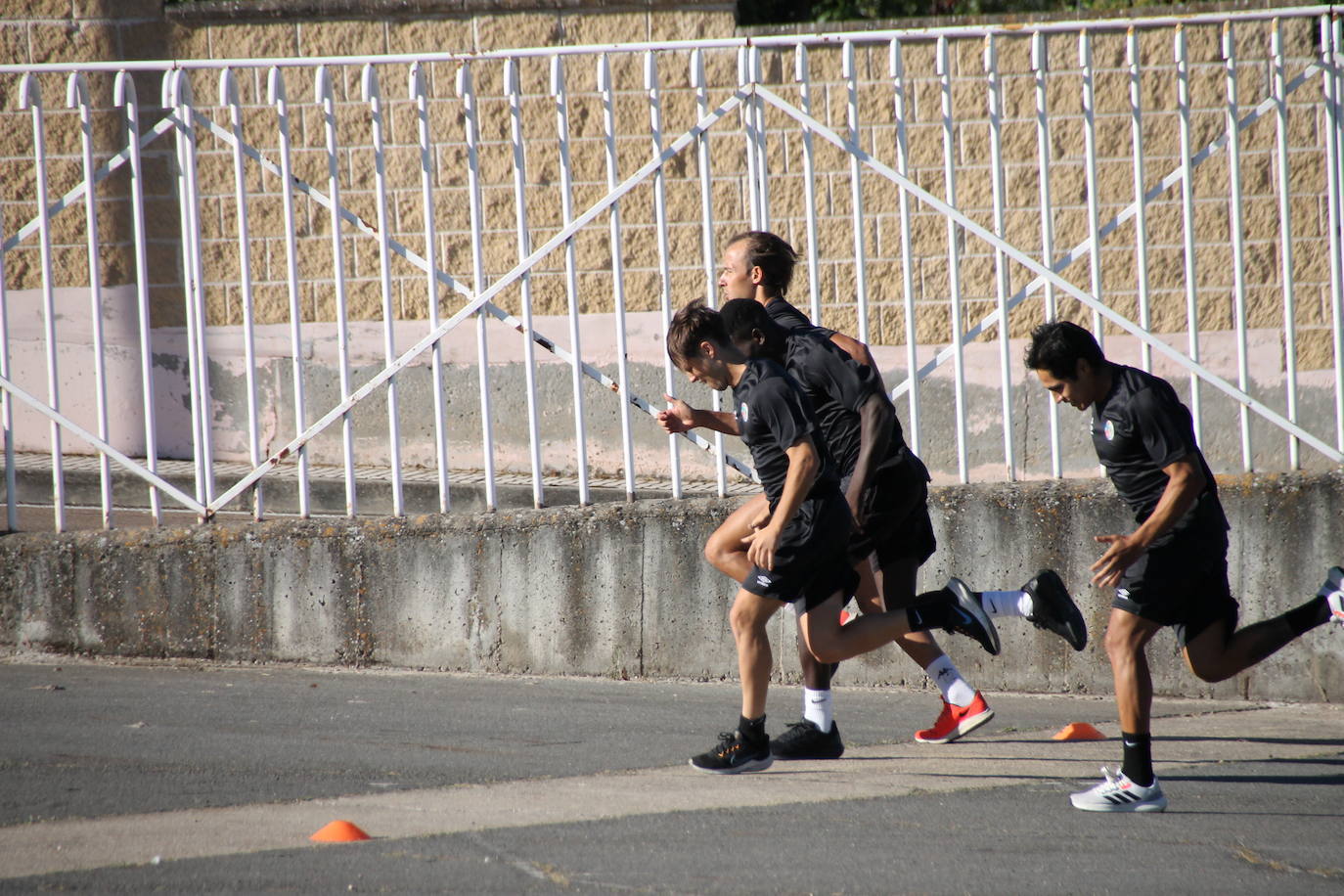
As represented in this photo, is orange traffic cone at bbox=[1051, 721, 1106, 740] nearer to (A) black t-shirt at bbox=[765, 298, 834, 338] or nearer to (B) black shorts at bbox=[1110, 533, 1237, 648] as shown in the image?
(B) black shorts at bbox=[1110, 533, 1237, 648]

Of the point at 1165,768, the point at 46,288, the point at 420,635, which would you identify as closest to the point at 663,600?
the point at 420,635

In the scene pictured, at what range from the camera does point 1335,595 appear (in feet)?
15.5

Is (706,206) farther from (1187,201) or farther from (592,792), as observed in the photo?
(592,792)

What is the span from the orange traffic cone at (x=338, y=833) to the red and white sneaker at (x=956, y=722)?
219cm

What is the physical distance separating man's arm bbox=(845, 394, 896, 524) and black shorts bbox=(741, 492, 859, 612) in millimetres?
130

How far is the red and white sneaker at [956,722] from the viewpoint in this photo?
5004 mm

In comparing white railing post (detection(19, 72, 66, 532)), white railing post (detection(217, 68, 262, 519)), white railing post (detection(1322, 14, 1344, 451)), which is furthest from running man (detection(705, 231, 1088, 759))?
white railing post (detection(19, 72, 66, 532))

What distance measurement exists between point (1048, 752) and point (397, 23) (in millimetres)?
6134

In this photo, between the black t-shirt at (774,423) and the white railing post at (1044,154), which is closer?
the black t-shirt at (774,423)

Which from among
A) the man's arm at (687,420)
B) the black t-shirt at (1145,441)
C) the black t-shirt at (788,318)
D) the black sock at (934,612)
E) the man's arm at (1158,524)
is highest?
the black t-shirt at (788,318)

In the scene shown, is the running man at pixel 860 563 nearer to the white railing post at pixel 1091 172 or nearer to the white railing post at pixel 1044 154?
the white railing post at pixel 1044 154

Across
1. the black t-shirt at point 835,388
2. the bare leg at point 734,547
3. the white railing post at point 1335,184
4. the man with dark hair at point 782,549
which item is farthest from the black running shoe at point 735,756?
the white railing post at point 1335,184

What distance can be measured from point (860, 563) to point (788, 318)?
97 cm

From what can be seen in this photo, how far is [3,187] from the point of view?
349 inches
